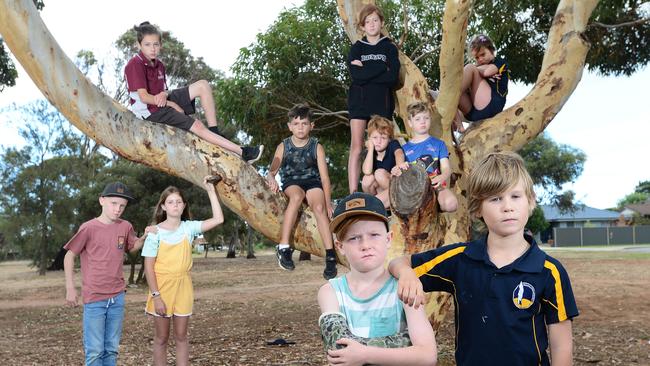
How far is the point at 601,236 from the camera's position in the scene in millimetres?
51969

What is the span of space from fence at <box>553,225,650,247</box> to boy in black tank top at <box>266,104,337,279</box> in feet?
160

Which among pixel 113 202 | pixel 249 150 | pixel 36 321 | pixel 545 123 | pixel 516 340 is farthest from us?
pixel 36 321

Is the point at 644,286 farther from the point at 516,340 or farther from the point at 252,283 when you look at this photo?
the point at 516,340

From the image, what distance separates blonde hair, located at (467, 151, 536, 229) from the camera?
2.40 metres

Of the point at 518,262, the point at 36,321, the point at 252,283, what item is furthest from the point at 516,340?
the point at 252,283

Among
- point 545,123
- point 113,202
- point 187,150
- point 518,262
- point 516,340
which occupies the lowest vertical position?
point 516,340

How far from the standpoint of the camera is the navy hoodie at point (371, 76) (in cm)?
561

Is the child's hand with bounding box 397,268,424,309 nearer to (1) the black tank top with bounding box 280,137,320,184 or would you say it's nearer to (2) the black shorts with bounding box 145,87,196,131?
Answer: (1) the black tank top with bounding box 280,137,320,184

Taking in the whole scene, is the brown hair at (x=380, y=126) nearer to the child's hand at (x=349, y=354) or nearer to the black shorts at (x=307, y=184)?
the black shorts at (x=307, y=184)

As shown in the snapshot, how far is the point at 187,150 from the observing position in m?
5.30

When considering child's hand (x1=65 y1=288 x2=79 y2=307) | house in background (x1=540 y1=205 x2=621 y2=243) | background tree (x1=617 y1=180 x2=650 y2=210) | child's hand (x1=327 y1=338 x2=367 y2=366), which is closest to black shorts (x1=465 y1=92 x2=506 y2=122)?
child's hand (x1=65 y1=288 x2=79 y2=307)

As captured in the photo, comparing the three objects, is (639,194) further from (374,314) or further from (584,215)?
(374,314)

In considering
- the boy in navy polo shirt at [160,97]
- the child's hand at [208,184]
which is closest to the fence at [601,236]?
the boy in navy polo shirt at [160,97]

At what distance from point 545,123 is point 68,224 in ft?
81.8
